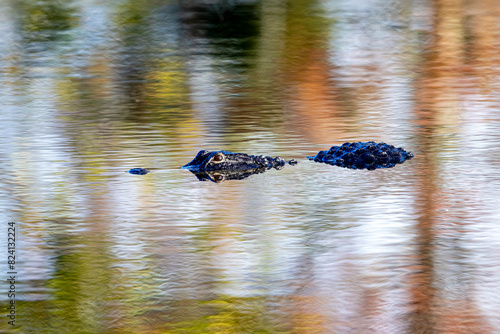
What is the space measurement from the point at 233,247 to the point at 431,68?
15.3 meters

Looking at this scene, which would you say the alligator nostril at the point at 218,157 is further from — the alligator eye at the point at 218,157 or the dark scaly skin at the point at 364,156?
the dark scaly skin at the point at 364,156

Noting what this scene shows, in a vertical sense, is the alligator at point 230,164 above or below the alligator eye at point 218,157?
below

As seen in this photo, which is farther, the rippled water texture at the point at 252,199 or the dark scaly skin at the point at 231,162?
the dark scaly skin at the point at 231,162

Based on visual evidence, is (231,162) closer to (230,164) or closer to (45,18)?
(230,164)

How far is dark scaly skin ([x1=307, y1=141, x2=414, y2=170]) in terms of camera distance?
13.9 metres

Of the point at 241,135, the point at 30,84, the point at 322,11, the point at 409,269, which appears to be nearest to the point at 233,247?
the point at 409,269

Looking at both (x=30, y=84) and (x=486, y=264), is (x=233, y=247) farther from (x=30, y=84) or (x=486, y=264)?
(x=30, y=84)

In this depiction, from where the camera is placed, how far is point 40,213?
11.6 meters

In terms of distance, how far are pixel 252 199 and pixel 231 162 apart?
1.74 m

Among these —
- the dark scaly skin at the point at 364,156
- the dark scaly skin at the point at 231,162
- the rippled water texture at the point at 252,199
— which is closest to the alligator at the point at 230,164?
the dark scaly skin at the point at 231,162

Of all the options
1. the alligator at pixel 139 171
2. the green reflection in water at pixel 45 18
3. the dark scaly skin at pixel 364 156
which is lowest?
the green reflection in water at pixel 45 18

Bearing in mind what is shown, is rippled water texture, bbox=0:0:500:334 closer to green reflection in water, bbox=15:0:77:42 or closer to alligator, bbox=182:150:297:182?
alligator, bbox=182:150:297:182

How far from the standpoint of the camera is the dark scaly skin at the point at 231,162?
44.9 ft

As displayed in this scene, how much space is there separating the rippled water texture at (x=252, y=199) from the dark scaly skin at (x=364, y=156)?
273 mm
